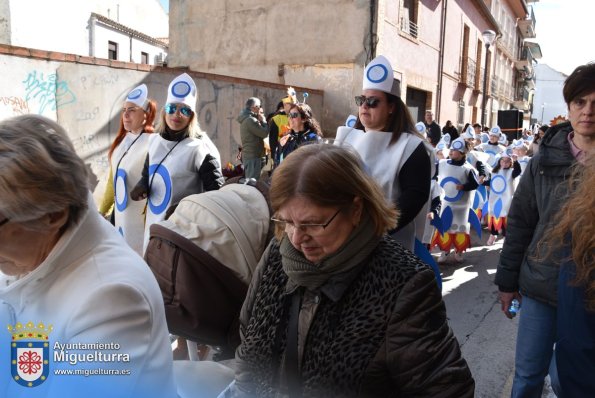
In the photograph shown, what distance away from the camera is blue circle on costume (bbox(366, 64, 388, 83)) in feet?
10.6

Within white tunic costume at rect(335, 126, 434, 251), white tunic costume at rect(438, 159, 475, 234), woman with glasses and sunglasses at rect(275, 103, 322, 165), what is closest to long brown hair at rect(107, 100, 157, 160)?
woman with glasses and sunglasses at rect(275, 103, 322, 165)

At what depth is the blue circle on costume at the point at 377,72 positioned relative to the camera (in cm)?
324

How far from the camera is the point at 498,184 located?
863 cm

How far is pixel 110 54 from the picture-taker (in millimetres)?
29281

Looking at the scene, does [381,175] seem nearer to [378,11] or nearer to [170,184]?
[170,184]

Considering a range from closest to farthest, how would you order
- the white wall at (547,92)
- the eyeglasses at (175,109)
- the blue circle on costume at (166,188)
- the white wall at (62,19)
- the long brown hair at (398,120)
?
the long brown hair at (398,120)
the blue circle on costume at (166,188)
the eyeglasses at (175,109)
the white wall at (62,19)
the white wall at (547,92)

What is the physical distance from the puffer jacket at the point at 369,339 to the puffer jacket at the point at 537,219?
1062mm

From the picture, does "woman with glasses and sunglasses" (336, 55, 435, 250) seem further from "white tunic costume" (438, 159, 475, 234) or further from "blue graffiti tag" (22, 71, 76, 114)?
"blue graffiti tag" (22, 71, 76, 114)

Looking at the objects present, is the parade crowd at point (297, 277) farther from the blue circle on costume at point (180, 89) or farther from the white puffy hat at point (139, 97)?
the white puffy hat at point (139, 97)

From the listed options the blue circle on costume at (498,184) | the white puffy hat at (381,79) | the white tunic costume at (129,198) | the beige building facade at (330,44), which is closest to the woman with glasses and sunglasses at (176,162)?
the white tunic costume at (129,198)

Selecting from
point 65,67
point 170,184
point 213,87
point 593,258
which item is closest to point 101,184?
point 65,67

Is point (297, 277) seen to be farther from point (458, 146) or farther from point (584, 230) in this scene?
point (458, 146)

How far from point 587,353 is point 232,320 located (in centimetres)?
142

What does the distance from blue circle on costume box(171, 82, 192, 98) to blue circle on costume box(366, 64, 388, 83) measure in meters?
1.44
